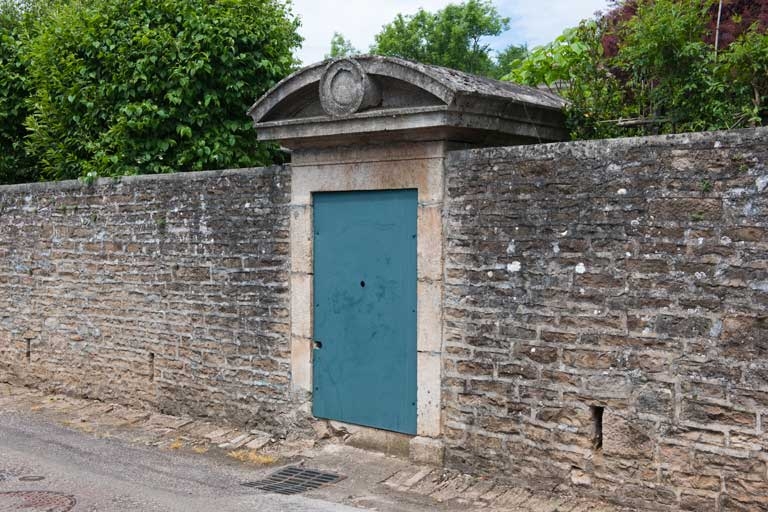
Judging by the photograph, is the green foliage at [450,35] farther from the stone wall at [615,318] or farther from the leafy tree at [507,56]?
the stone wall at [615,318]

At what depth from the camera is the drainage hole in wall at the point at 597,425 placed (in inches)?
218

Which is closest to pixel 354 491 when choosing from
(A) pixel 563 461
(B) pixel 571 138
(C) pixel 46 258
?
(A) pixel 563 461

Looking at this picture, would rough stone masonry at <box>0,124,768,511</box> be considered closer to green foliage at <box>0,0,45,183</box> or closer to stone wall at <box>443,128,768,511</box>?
stone wall at <box>443,128,768,511</box>

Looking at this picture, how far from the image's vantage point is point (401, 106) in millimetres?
6379

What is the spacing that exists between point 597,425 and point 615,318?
737mm

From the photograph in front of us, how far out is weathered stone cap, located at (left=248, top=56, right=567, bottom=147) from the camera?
239 inches

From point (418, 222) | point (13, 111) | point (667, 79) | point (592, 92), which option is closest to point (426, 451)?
point (418, 222)

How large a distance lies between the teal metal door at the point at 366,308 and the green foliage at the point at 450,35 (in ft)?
102

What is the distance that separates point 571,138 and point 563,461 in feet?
8.24

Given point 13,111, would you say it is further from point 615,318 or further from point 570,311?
point 615,318

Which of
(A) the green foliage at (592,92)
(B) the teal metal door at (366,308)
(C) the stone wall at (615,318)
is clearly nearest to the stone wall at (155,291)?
(B) the teal metal door at (366,308)

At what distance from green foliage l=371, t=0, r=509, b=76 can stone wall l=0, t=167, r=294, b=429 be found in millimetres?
29116

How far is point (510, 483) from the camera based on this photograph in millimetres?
5926

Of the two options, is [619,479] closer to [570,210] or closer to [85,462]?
[570,210]
